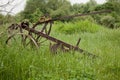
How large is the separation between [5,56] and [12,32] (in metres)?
2.33

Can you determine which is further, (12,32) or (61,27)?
(61,27)

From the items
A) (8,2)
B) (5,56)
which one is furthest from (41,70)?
(8,2)

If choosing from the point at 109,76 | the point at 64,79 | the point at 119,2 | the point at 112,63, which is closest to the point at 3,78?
the point at 64,79

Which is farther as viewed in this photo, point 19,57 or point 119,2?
point 119,2

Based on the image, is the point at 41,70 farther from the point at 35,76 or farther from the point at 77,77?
the point at 77,77

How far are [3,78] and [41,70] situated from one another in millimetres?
632

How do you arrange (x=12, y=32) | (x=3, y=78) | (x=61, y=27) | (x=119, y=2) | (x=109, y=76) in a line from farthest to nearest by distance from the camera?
(x=61, y=27) → (x=119, y=2) → (x=12, y=32) → (x=109, y=76) → (x=3, y=78)

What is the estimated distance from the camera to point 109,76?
19.2 feet

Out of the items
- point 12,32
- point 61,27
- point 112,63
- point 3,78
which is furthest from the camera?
point 61,27

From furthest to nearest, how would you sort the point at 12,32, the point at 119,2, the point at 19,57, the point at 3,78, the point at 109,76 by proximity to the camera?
the point at 119,2, the point at 12,32, the point at 109,76, the point at 19,57, the point at 3,78

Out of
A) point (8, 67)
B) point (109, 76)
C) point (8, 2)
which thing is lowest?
point (109, 76)

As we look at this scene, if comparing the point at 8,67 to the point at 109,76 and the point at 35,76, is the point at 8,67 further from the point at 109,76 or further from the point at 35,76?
the point at 109,76

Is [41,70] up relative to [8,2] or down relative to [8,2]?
down

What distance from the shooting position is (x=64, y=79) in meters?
4.82
